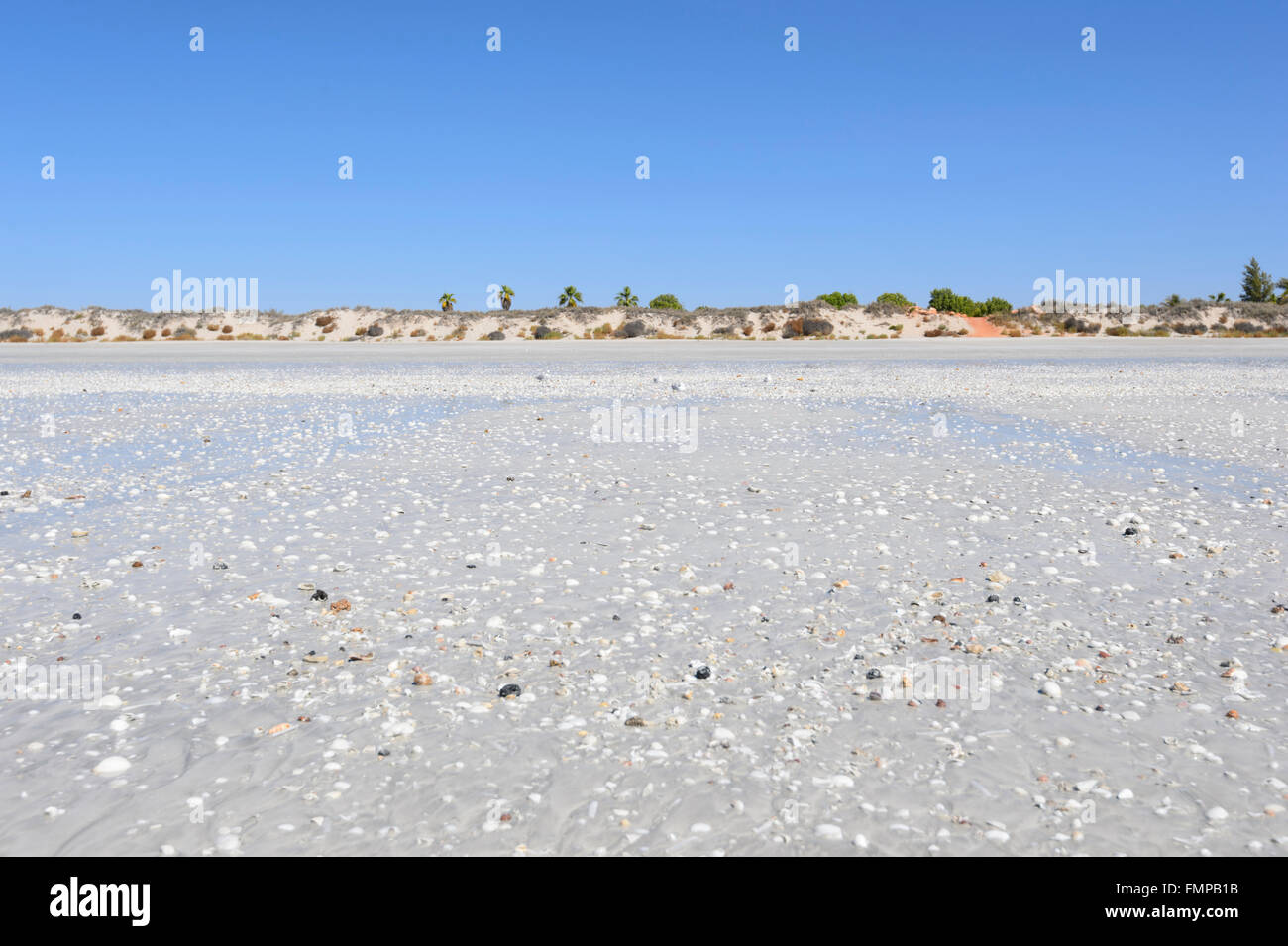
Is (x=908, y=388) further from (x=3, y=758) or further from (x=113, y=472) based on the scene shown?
(x=3, y=758)

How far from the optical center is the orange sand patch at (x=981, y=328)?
7062cm

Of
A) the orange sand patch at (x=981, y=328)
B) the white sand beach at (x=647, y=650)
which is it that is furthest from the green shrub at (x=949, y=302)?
the white sand beach at (x=647, y=650)

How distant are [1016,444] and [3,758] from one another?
1530 centimetres

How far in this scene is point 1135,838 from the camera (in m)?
3.85

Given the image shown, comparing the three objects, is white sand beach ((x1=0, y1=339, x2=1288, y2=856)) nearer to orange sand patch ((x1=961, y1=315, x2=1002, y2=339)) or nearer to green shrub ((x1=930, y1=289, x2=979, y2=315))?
orange sand patch ((x1=961, y1=315, x2=1002, y2=339))

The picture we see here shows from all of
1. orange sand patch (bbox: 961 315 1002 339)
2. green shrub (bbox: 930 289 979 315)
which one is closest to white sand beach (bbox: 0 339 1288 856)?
orange sand patch (bbox: 961 315 1002 339)

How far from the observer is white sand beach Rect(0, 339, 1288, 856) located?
407 centimetres

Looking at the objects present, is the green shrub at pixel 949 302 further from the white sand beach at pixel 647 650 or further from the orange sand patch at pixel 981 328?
the white sand beach at pixel 647 650

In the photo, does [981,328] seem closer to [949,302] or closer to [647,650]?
[949,302]

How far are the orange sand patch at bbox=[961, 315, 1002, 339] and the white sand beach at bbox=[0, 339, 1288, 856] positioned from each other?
194 feet

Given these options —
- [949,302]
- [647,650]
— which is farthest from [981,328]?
[647,650]

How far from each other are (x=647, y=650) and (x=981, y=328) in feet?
245

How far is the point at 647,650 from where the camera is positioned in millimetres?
6086
